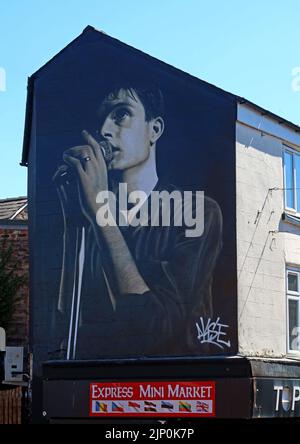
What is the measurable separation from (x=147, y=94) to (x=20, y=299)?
6.44 m

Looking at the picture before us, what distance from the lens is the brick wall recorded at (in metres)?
20.5

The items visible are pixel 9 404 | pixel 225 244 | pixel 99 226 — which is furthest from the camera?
pixel 9 404

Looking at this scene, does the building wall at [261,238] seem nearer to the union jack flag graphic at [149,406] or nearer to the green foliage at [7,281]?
the union jack flag graphic at [149,406]

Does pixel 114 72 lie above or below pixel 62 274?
above

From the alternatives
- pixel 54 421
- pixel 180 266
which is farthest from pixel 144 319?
pixel 54 421

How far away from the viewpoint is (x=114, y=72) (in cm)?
1759

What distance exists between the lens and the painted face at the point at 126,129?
1716cm

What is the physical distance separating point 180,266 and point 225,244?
0.97 metres

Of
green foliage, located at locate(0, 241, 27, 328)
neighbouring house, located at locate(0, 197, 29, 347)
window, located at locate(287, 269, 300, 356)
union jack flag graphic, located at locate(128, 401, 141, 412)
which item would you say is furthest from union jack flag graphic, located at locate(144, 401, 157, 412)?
green foliage, located at locate(0, 241, 27, 328)

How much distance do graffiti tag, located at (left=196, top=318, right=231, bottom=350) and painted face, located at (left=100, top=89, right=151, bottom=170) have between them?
11.4ft

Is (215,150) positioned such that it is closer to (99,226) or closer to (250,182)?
(250,182)

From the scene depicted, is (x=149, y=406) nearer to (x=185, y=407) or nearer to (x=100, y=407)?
(x=185, y=407)

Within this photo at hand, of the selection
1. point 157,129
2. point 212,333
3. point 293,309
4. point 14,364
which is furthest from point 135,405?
point 157,129

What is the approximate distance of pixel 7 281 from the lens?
67.6ft
